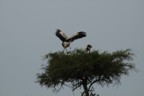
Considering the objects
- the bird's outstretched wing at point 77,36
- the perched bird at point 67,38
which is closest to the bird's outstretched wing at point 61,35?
the perched bird at point 67,38

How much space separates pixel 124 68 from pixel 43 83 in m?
6.97

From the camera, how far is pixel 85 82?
43250mm

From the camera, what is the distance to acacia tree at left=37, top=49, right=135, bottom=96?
1674 inches

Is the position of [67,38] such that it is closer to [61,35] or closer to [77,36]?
[61,35]

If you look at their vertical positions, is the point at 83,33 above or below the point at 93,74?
above

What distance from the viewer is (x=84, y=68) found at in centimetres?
4247

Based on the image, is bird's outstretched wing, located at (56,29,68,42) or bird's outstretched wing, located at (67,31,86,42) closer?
bird's outstretched wing, located at (67,31,86,42)

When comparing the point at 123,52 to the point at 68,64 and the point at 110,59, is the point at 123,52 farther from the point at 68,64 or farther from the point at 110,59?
the point at 68,64

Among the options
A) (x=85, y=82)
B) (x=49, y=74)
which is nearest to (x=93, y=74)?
(x=85, y=82)

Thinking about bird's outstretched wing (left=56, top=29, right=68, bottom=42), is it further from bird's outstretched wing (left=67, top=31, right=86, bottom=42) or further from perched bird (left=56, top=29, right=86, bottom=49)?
bird's outstretched wing (left=67, top=31, right=86, bottom=42)

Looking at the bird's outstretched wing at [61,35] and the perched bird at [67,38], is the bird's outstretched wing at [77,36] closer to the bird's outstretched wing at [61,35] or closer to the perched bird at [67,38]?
the perched bird at [67,38]

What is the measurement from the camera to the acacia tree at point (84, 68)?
42.5m

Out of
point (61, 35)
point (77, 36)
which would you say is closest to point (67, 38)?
point (61, 35)

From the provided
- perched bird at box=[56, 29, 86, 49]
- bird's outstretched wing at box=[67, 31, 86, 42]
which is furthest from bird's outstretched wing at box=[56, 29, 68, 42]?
bird's outstretched wing at box=[67, 31, 86, 42]
